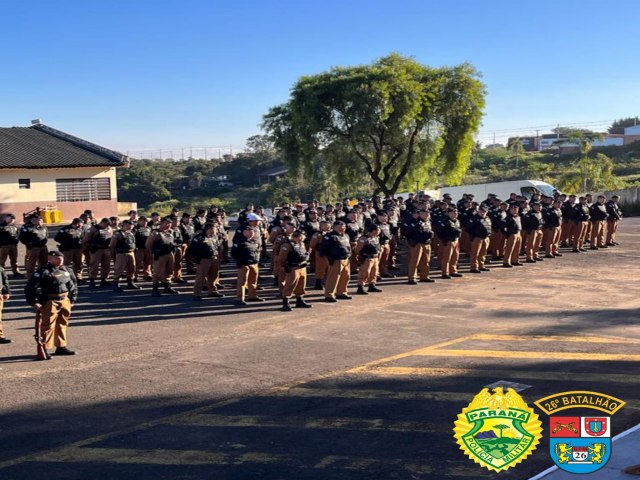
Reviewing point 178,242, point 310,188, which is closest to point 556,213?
point 178,242

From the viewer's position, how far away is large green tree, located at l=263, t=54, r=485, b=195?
31.9 metres

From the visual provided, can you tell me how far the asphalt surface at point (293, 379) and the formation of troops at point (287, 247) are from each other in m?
0.76

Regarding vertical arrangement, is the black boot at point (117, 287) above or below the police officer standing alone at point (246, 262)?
below

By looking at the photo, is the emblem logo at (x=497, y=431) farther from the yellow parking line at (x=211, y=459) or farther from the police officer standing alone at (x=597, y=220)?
the police officer standing alone at (x=597, y=220)

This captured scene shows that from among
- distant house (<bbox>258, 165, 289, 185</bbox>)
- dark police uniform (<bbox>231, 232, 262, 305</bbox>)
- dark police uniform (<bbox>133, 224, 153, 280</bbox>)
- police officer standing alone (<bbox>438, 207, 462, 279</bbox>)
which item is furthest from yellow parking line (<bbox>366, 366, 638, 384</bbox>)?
distant house (<bbox>258, 165, 289, 185</bbox>)

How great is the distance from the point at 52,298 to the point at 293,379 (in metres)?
4.00

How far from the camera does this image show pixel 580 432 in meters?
6.76

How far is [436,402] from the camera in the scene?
8.27 meters

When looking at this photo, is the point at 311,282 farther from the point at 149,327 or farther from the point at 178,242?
the point at 149,327

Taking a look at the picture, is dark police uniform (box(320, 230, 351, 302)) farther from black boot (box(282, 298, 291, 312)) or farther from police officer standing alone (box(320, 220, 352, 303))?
black boot (box(282, 298, 291, 312))

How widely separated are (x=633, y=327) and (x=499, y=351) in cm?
319

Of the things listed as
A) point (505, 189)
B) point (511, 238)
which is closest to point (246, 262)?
point (511, 238)

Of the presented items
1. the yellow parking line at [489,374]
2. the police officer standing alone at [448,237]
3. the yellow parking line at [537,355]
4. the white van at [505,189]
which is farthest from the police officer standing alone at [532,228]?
the yellow parking line at [489,374]

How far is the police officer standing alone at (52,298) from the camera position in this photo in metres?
10.6
